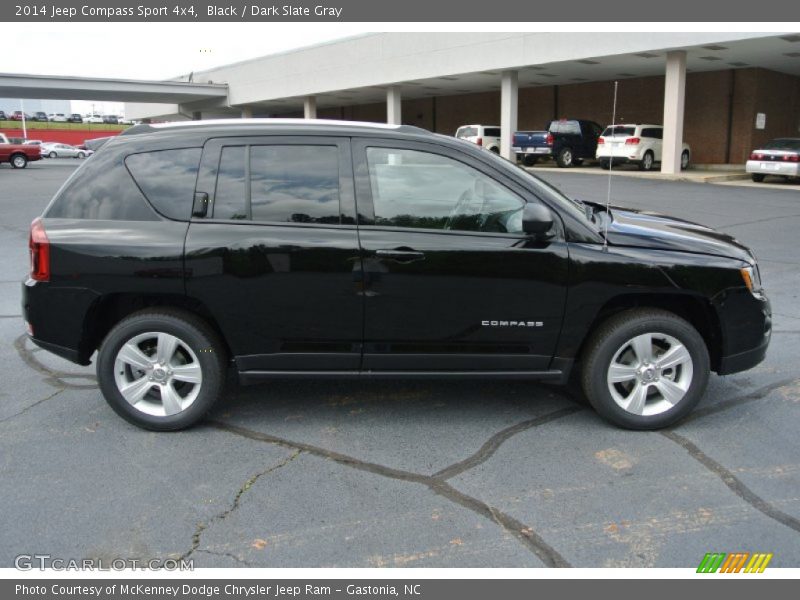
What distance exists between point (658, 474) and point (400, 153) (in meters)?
2.38

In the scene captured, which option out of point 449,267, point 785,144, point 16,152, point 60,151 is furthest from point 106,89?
point 449,267

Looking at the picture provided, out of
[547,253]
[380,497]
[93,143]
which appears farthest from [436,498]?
[93,143]

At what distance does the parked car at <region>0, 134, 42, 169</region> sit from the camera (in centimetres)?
3492

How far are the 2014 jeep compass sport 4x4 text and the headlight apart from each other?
2 centimetres

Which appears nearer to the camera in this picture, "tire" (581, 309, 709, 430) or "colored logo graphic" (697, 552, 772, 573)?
"colored logo graphic" (697, 552, 772, 573)

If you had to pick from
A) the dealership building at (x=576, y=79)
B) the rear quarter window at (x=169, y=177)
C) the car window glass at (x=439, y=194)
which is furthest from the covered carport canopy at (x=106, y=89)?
the car window glass at (x=439, y=194)

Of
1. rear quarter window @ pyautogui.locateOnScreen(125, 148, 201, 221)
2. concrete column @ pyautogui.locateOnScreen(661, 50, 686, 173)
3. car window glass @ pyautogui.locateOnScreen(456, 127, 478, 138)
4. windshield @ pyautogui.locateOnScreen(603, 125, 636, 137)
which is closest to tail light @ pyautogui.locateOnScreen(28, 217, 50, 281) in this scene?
rear quarter window @ pyautogui.locateOnScreen(125, 148, 201, 221)

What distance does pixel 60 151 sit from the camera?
55438 mm

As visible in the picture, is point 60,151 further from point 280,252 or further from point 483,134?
point 280,252

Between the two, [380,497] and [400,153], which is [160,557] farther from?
[400,153]

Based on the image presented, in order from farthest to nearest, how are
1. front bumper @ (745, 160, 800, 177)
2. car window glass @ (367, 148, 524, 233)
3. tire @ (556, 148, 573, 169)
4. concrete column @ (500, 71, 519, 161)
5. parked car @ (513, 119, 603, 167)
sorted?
concrete column @ (500, 71, 519, 161)
tire @ (556, 148, 573, 169)
parked car @ (513, 119, 603, 167)
front bumper @ (745, 160, 800, 177)
car window glass @ (367, 148, 524, 233)

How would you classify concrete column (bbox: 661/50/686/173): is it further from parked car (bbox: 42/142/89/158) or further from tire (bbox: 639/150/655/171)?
parked car (bbox: 42/142/89/158)

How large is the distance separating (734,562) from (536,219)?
196 centimetres

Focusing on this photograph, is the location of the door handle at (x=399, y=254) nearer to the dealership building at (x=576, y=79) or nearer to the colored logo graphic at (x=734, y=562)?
the colored logo graphic at (x=734, y=562)
